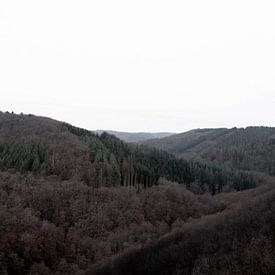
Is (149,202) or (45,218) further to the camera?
(149,202)

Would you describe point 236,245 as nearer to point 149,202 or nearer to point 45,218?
point 45,218

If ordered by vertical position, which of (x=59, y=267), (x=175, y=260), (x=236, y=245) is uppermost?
(x=236, y=245)

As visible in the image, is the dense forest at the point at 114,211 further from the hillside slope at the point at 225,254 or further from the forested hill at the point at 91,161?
the forested hill at the point at 91,161

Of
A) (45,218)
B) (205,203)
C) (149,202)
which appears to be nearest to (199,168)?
(205,203)

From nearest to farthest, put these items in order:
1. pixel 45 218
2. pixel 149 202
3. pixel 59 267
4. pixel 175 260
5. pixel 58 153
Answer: pixel 175 260, pixel 59 267, pixel 45 218, pixel 149 202, pixel 58 153

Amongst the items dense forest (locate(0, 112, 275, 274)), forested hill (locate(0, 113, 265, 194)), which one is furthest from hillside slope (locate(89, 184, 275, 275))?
forested hill (locate(0, 113, 265, 194))

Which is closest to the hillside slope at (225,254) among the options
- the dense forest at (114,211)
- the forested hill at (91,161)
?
the dense forest at (114,211)

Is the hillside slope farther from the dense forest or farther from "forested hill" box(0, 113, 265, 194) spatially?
"forested hill" box(0, 113, 265, 194)

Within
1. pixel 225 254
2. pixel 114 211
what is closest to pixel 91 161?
pixel 114 211
